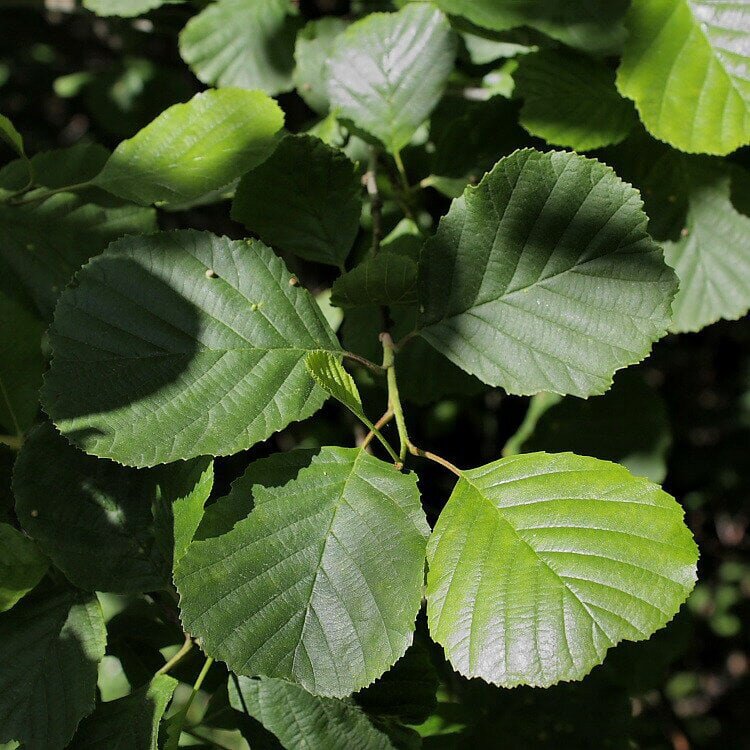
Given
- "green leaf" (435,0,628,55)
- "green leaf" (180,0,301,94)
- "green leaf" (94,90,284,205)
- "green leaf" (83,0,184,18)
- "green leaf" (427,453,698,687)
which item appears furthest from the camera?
"green leaf" (180,0,301,94)

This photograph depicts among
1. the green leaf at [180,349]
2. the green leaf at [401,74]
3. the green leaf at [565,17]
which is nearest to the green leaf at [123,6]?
the green leaf at [401,74]

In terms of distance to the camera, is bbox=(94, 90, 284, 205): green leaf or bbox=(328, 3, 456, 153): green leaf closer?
bbox=(94, 90, 284, 205): green leaf

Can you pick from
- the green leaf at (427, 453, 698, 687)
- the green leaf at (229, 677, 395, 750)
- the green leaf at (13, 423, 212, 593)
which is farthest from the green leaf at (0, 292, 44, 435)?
the green leaf at (427, 453, 698, 687)

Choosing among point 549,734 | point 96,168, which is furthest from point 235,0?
point 549,734

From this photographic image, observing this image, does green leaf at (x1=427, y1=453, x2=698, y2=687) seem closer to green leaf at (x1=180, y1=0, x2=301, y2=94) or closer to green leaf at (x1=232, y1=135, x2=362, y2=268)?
green leaf at (x1=232, y1=135, x2=362, y2=268)

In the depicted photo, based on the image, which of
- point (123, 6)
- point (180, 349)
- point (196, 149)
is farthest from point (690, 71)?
point (123, 6)

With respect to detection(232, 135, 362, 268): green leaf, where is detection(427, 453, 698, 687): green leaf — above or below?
below

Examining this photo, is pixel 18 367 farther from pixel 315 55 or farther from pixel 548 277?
pixel 315 55
